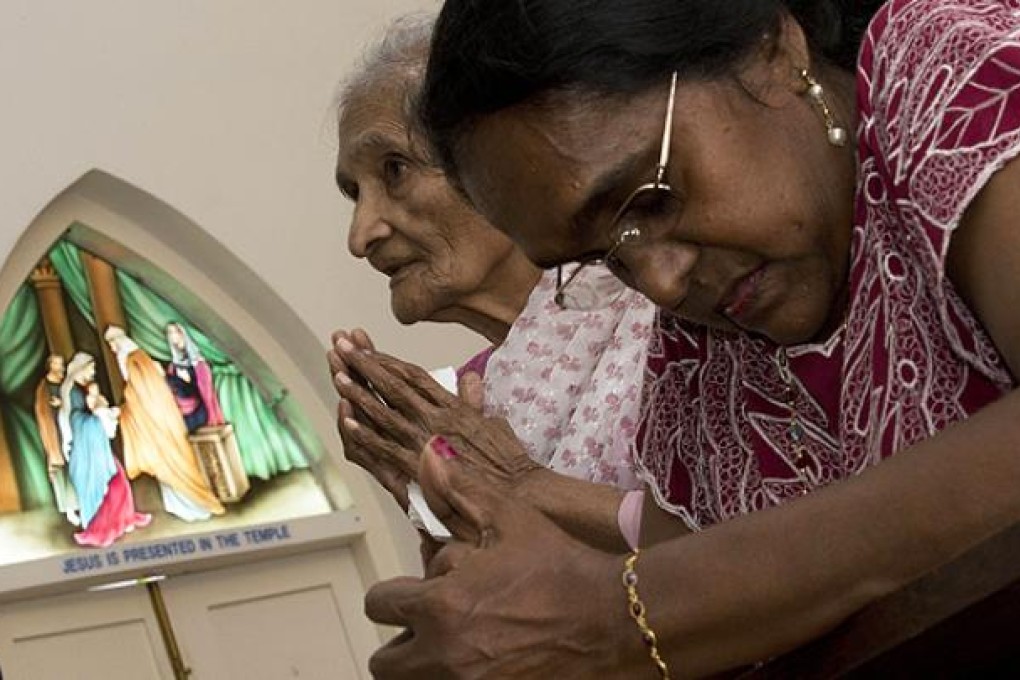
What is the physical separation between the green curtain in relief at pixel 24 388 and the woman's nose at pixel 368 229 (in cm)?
403

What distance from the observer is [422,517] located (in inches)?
120

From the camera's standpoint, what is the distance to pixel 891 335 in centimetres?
188

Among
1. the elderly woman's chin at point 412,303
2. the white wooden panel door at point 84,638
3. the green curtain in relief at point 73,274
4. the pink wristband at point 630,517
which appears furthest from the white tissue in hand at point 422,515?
the green curtain in relief at point 73,274

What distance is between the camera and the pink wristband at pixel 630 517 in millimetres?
2760

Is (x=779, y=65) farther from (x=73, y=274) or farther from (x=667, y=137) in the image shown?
(x=73, y=274)

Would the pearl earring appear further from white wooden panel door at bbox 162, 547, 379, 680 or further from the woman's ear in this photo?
white wooden panel door at bbox 162, 547, 379, 680

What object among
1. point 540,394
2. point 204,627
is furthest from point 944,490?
point 204,627

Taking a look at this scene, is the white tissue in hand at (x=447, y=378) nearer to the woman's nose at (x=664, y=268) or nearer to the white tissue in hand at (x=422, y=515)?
the white tissue in hand at (x=422, y=515)

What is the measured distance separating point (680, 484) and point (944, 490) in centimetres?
75

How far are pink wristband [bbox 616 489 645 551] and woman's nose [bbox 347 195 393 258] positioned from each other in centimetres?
119

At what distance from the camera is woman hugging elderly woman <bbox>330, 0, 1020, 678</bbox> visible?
5.31 ft

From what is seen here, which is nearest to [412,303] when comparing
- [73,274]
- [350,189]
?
[350,189]

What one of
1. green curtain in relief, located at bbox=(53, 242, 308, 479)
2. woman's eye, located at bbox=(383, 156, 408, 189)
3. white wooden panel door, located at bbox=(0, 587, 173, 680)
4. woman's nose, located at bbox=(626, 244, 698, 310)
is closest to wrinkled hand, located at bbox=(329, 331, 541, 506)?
woman's eye, located at bbox=(383, 156, 408, 189)

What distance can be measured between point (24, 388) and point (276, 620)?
1.21 m
